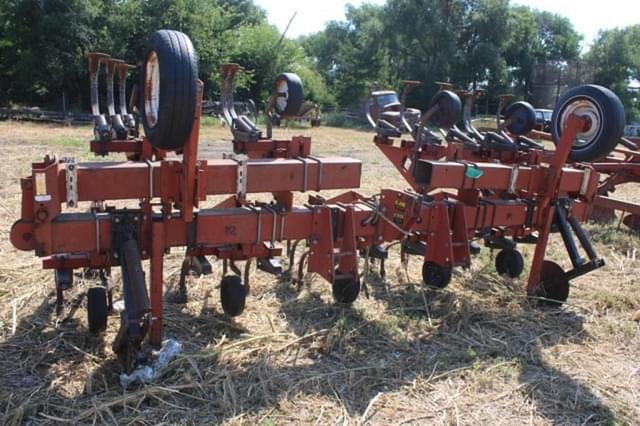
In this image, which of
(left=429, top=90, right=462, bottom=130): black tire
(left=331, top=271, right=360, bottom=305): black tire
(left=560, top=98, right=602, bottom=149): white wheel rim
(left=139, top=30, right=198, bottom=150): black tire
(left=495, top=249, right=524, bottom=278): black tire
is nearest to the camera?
(left=139, top=30, right=198, bottom=150): black tire

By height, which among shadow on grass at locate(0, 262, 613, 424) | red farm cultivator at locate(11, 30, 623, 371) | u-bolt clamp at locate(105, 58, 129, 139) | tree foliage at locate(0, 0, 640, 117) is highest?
tree foliage at locate(0, 0, 640, 117)

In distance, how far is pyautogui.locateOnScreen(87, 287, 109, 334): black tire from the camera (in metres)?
3.74

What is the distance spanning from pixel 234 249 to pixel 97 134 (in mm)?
1648

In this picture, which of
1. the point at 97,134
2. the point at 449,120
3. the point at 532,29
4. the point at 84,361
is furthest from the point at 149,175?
the point at 532,29

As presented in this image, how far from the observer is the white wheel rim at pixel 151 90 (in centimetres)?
332

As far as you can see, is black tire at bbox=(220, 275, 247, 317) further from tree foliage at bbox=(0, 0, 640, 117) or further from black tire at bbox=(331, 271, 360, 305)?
tree foliage at bbox=(0, 0, 640, 117)

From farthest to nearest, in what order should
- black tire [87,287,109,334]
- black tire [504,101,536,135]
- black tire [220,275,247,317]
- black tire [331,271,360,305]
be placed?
black tire [504,101,536,135] → black tire [331,271,360,305] → black tire [220,275,247,317] → black tire [87,287,109,334]

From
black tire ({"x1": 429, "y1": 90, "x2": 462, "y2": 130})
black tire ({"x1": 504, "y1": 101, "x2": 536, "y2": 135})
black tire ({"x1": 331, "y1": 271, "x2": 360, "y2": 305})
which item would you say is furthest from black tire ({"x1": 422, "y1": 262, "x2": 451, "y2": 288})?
black tire ({"x1": 504, "y1": 101, "x2": 536, "y2": 135})

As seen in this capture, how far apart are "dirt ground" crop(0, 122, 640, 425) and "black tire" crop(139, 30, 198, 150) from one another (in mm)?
1416

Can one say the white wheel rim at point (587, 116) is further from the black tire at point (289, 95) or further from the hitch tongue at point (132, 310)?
the hitch tongue at point (132, 310)

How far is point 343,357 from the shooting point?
3.95 meters

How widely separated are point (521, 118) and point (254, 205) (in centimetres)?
409

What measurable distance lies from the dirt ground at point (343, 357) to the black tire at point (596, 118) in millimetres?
1326

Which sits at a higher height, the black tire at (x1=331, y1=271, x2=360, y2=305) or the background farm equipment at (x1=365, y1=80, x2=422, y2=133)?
the background farm equipment at (x1=365, y1=80, x2=422, y2=133)
